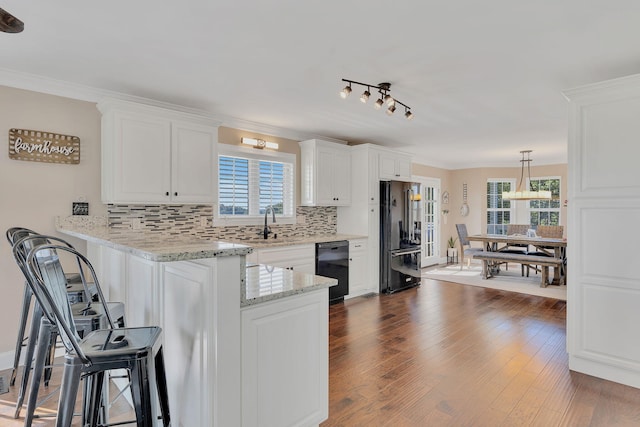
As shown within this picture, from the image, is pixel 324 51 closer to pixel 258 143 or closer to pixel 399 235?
pixel 258 143

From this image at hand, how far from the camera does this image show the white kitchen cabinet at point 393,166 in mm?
5398

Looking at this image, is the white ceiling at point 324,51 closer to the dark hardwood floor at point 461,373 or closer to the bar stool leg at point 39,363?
the bar stool leg at point 39,363

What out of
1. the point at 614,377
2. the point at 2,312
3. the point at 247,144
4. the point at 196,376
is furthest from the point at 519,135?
the point at 2,312

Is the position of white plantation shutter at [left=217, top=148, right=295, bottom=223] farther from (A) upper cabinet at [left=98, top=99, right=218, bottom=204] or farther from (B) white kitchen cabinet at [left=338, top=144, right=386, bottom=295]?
(B) white kitchen cabinet at [left=338, top=144, right=386, bottom=295]

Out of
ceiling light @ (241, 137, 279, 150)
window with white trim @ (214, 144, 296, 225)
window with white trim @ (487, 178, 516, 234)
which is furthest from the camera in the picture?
window with white trim @ (487, 178, 516, 234)

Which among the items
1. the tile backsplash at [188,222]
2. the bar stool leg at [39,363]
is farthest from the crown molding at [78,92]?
the bar stool leg at [39,363]

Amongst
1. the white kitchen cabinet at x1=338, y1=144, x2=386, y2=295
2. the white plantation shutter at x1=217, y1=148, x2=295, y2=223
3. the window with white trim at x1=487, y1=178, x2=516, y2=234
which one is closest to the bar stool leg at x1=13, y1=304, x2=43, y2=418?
the white plantation shutter at x1=217, y1=148, x2=295, y2=223

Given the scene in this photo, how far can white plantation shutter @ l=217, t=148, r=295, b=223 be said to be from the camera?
4.28 meters

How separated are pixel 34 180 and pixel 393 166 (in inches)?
175

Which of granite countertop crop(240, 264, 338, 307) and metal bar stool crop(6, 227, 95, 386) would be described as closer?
granite countertop crop(240, 264, 338, 307)

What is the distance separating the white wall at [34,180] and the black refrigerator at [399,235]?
370 centimetres

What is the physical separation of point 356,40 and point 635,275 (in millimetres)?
2558

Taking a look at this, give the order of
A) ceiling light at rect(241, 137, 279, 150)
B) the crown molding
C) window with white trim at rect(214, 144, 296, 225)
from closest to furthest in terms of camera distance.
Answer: the crown molding → window with white trim at rect(214, 144, 296, 225) → ceiling light at rect(241, 137, 279, 150)

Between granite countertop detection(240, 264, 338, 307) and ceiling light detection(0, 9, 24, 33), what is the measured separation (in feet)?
4.42
